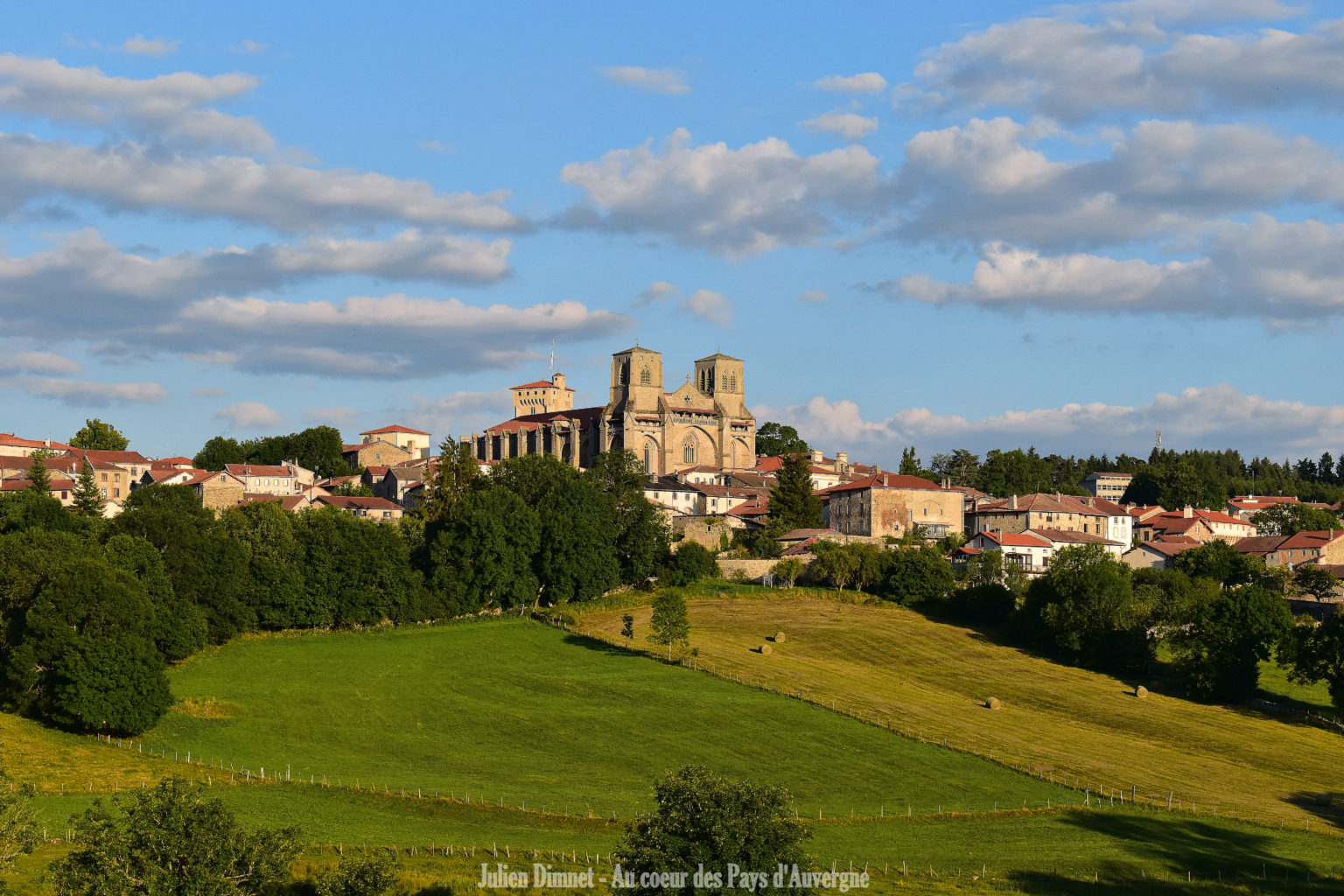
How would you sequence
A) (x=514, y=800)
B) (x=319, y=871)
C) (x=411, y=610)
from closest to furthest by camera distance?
(x=319, y=871) → (x=514, y=800) → (x=411, y=610)

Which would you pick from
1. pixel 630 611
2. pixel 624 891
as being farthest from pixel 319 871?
pixel 630 611

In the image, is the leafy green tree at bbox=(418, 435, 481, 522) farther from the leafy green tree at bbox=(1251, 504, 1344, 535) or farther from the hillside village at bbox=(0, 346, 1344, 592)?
the leafy green tree at bbox=(1251, 504, 1344, 535)

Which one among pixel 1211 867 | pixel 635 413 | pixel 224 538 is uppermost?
pixel 635 413

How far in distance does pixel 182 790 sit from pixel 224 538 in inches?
1916

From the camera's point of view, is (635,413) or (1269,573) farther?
(635,413)

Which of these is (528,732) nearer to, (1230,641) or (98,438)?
(1230,641)

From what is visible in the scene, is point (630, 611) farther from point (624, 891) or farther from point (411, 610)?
point (624, 891)

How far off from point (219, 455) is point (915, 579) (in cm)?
9571

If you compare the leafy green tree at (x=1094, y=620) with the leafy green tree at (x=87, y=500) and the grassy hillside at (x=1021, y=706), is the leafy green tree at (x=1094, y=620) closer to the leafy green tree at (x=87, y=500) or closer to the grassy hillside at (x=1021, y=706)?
the grassy hillside at (x=1021, y=706)

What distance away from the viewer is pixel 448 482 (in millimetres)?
98938

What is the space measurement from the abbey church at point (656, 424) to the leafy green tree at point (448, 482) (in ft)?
148

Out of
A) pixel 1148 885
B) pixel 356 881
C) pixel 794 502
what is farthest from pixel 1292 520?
pixel 356 881

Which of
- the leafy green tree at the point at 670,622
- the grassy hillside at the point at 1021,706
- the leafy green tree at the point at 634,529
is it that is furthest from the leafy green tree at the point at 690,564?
the leafy green tree at the point at 670,622

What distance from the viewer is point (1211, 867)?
4222 centimetres
